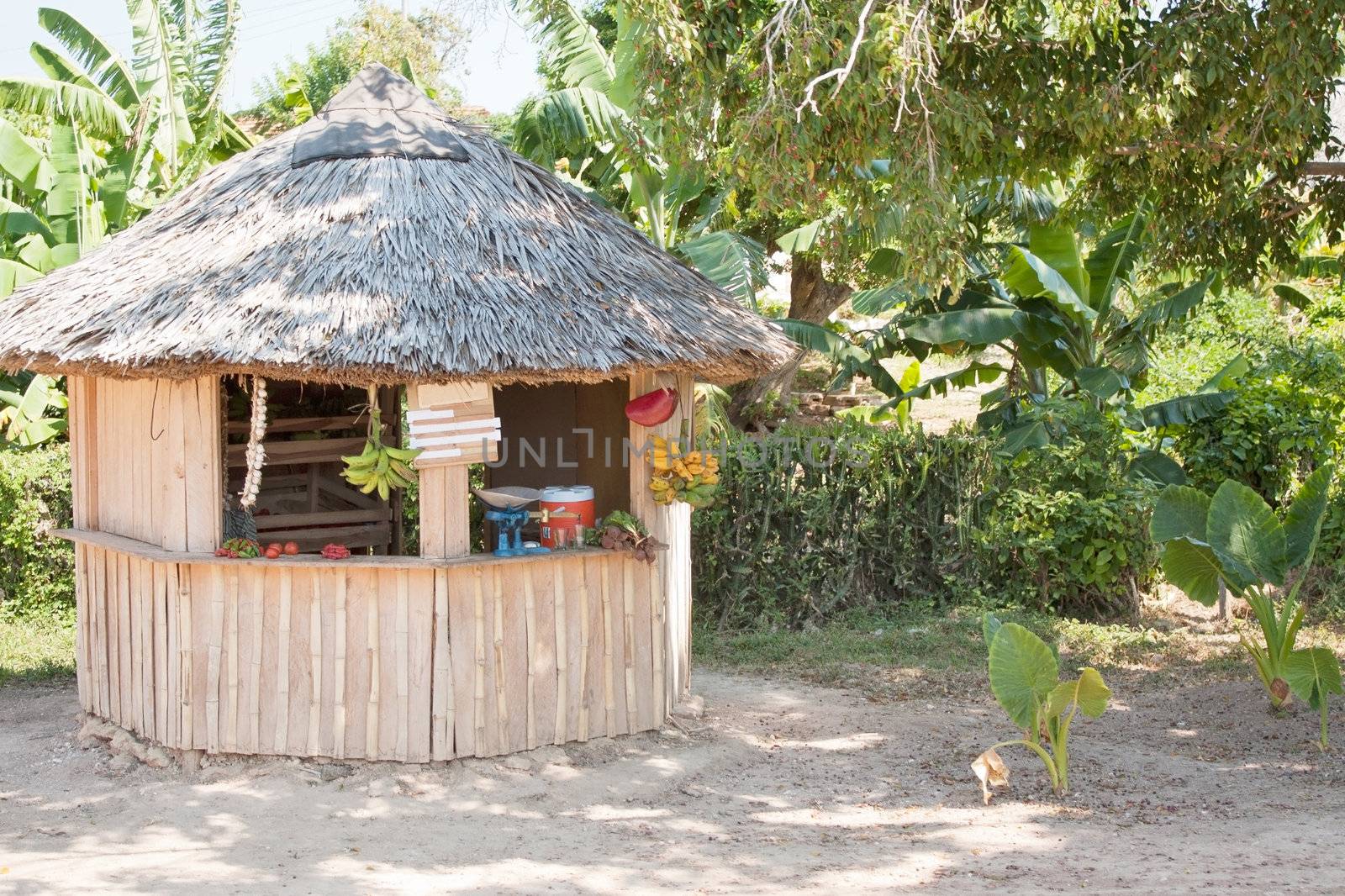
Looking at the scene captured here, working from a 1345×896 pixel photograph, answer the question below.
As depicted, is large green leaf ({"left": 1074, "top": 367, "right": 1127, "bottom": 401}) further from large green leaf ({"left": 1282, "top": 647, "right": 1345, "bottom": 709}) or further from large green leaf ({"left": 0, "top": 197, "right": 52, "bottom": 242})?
large green leaf ({"left": 0, "top": 197, "right": 52, "bottom": 242})

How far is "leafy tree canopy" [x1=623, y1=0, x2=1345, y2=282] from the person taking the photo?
6656 mm

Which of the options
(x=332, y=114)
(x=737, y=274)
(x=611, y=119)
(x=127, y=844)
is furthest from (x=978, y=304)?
(x=127, y=844)

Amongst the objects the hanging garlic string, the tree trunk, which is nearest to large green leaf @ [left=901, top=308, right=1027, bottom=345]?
the tree trunk

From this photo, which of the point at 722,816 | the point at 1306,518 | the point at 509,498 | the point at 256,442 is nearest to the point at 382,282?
the point at 256,442

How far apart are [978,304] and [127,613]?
776 cm

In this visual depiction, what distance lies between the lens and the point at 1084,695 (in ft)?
20.7

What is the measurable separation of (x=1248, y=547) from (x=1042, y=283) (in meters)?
3.79

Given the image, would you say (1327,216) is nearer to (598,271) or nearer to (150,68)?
(598,271)

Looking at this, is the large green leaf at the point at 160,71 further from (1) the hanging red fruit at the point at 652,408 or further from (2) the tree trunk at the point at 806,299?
(2) the tree trunk at the point at 806,299

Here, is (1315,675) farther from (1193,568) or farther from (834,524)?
(834,524)

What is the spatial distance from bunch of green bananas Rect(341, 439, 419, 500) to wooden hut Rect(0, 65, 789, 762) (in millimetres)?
178

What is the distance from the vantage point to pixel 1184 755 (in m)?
7.26

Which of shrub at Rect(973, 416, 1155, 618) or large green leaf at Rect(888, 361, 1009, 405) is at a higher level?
large green leaf at Rect(888, 361, 1009, 405)

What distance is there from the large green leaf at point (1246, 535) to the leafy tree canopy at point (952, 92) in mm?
1924
